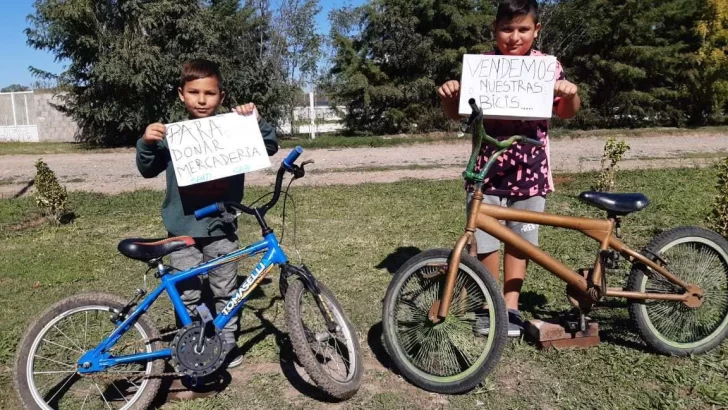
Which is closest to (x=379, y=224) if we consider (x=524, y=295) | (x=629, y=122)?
(x=524, y=295)

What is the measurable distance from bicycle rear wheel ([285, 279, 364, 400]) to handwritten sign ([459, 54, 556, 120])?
134 cm

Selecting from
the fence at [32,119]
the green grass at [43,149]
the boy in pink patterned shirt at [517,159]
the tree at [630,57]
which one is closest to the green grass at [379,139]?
the green grass at [43,149]

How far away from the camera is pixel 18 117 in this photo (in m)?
23.1

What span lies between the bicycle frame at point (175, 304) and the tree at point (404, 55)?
1658 cm

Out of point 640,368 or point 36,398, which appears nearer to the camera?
point 36,398

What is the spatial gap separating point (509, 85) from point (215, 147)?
166cm

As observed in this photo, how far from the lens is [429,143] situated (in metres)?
17.7

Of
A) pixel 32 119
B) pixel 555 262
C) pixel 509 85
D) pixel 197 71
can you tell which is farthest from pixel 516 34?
pixel 32 119

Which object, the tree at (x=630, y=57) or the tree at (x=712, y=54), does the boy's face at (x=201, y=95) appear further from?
the tree at (x=712, y=54)

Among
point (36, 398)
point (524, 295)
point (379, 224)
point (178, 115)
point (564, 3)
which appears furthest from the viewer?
point (564, 3)

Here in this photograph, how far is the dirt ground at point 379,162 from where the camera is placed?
10.8 meters

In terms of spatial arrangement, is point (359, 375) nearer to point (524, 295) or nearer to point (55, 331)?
point (55, 331)

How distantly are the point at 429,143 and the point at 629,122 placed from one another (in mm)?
9055

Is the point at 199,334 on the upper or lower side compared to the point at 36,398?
upper
